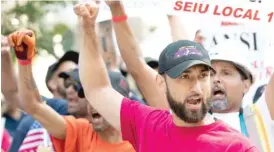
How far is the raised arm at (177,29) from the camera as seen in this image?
17.5 feet

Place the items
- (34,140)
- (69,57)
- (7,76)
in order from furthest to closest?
(69,57), (34,140), (7,76)

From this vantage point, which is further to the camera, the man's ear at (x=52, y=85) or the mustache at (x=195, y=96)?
the man's ear at (x=52, y=85)

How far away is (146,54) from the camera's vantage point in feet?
26.0

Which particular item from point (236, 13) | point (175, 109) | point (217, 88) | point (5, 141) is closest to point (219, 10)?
point (236, 13)

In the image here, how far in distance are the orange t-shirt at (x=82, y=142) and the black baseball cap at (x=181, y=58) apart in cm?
77

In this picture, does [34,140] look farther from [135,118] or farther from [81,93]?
[135,118]

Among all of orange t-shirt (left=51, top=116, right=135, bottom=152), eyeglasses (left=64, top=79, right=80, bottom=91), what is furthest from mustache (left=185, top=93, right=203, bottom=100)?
eyeglasses (left=64, top=79, right=80, bottom=91)

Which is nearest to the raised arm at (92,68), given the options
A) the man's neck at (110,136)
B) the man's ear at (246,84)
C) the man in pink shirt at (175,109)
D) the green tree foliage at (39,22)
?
the man in pink shirt at (175,109)

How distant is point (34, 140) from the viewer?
213 inches

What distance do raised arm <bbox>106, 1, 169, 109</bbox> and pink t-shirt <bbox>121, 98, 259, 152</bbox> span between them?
609mm

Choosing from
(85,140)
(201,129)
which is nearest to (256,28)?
(85,140)

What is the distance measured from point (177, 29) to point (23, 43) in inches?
48.5

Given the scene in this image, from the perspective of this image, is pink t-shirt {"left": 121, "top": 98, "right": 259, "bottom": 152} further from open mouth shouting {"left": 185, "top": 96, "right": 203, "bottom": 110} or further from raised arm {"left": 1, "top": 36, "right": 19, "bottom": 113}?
raised arm {"left": 1, "top": 36, "right": 19, "bottom": 113}

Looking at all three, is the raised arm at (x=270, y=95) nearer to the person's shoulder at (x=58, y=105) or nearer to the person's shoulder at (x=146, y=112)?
the person's shoulder at (x=146, y=112)
